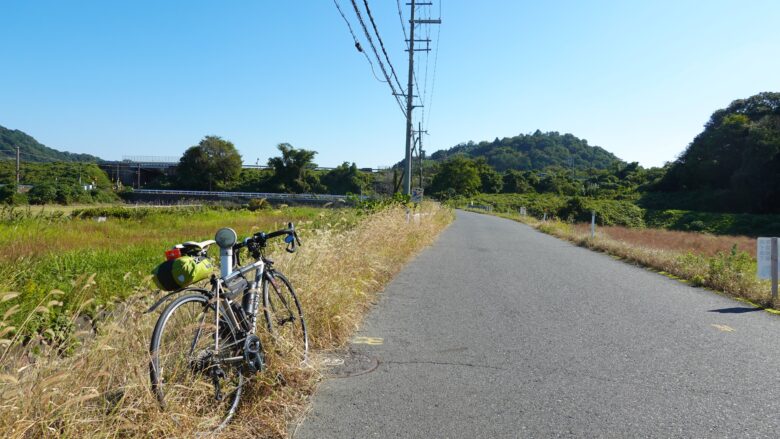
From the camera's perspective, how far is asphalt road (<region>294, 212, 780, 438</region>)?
136 inches

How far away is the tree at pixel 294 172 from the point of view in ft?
306

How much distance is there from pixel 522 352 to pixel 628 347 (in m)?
1.17

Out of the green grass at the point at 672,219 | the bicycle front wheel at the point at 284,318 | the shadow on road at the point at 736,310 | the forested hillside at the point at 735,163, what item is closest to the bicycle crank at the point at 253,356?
the bicycle front wheel at the point at 284,318

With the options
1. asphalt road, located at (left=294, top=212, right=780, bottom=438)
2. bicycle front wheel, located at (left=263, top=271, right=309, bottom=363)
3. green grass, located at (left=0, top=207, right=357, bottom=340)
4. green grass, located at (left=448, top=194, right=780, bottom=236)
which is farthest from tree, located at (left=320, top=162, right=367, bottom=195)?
bicycle front wheel, located at (left=263, top=271, right=309, bottom=363)

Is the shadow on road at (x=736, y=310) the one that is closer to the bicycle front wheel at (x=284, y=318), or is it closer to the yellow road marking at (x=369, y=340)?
the yellow road marking at (x=369, y=340)

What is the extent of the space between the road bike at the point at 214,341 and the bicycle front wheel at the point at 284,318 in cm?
1

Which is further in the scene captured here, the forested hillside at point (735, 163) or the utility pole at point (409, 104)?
the forested hillside at point (735, 163)

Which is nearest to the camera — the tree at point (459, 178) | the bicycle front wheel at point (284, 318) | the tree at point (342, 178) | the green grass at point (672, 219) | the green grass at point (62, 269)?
the bicycle front wheel at point (284, 318)

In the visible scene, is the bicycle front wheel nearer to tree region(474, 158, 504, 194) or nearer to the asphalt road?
the asphalt road

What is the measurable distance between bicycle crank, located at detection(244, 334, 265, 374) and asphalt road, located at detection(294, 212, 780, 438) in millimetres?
484

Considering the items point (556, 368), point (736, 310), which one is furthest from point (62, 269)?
point (736, 310)

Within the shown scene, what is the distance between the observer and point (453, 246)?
55.5 ft

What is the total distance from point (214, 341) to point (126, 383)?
578 mm

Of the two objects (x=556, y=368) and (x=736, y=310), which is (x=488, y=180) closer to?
(x=736, y=310)
